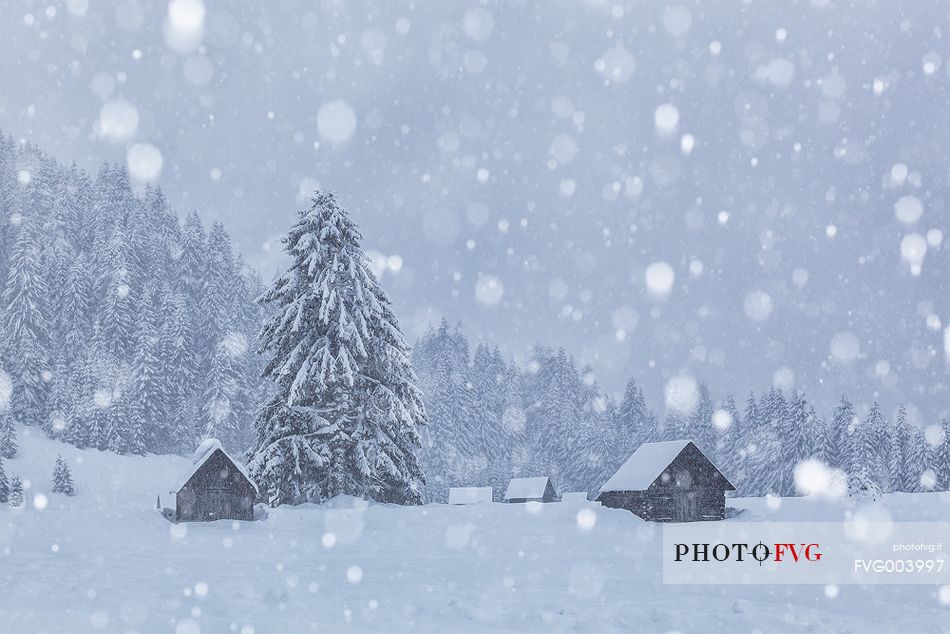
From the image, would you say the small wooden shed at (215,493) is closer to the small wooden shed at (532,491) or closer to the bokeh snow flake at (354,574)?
the bokeh snow flake at (354,574)

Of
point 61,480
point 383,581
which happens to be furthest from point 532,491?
point 383,581

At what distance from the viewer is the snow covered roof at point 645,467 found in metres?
35.3

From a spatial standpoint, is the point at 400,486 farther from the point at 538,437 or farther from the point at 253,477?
the point at 538,437

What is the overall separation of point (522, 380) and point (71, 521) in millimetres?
76784

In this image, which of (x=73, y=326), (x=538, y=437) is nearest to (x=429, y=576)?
(x=73, y=326)

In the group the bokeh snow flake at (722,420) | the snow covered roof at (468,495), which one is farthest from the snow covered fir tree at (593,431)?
the snow covered roof at (468,495)

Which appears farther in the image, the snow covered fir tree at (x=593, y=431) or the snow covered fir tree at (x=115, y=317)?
the snow covered fir tree at (x=593, y=431)

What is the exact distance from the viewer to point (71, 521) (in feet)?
76.7

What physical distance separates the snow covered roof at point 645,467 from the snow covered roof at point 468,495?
29400mm

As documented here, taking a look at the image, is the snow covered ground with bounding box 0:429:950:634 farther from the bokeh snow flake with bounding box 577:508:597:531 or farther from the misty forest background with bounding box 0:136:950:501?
the misty forest background with bounding box 0:136:950:501

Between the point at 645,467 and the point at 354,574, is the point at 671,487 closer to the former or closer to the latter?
the point at 645,467

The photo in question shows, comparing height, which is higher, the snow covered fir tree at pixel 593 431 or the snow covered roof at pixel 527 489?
the snow covered fir tree at pixel 593 431

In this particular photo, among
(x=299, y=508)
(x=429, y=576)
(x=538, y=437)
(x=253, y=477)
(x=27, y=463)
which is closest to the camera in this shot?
(x=429, y=576)

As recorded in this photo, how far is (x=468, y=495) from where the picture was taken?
218 feet
